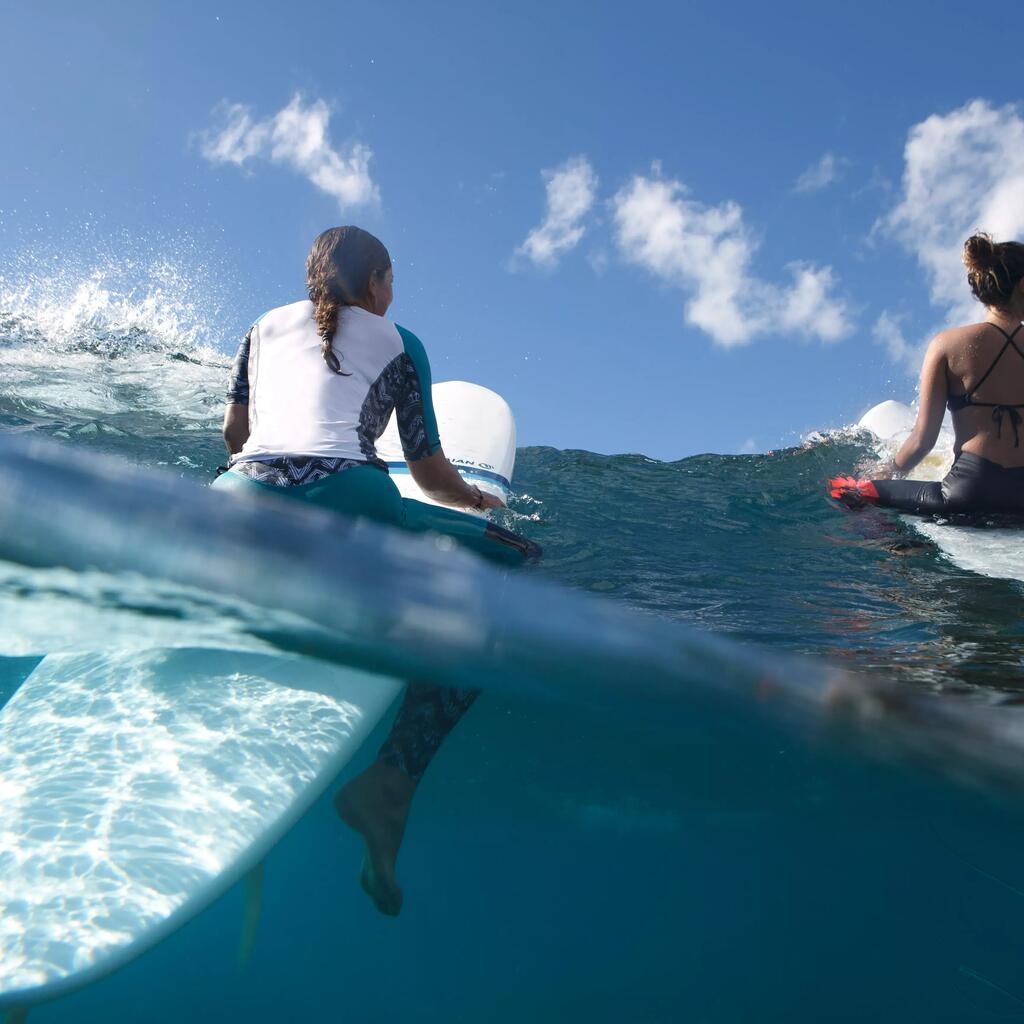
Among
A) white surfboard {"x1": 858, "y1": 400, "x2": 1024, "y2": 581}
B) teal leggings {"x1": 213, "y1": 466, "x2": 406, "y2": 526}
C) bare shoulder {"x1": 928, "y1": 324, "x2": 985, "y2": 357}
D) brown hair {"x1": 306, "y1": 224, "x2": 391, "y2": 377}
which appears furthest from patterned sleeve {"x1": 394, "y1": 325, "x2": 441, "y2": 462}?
white surfboard {"x1": 858, "y1": 400, "x2": 1024, "y2": 581}

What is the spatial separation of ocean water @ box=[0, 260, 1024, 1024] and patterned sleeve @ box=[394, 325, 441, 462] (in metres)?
0.37

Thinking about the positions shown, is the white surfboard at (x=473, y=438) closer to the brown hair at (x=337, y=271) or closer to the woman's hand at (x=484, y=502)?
the woman's hand at (x=484, y=502)

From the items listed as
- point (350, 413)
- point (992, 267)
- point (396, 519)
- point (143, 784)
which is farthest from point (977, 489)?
point (143, 784)

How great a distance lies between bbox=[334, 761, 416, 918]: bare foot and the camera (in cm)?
252

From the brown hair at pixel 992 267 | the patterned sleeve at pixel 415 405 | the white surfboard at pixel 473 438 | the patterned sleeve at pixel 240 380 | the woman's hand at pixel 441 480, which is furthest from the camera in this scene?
the white surfboard at pixel 473 438

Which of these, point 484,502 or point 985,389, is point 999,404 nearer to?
point 985,389

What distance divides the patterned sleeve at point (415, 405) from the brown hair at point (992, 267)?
10.0ft

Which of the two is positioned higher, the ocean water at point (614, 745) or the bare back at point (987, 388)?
the bare back at point (987, 388)

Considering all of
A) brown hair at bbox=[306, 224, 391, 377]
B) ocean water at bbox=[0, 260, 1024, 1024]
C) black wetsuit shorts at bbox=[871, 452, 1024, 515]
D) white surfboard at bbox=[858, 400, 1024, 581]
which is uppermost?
brown hair at bbox=[306, 224, 391, 377]

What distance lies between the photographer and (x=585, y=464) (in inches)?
407

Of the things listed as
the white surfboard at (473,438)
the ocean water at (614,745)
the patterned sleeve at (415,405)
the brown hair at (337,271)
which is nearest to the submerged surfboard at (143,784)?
the ocean water at (614,745)

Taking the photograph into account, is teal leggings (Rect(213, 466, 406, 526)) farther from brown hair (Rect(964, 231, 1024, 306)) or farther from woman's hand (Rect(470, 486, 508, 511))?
brown hair (Rect(964, 231, 1024, 306))

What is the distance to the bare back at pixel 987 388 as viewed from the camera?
4039mm

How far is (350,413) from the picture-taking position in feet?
7.91
